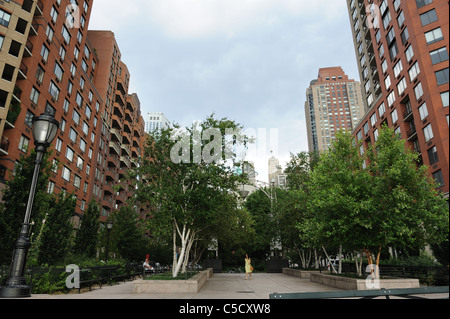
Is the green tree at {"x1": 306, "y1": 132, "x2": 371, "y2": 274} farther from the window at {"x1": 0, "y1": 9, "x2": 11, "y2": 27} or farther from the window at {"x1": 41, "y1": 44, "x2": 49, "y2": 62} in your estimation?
the window at {"x1": 41, "y1": 44, "x2": 49, "y2": 62}

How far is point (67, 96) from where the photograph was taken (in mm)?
38094

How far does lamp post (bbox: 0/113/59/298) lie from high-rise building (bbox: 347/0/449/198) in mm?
6087

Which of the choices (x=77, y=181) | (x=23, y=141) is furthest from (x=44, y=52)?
(x=77, y=181)

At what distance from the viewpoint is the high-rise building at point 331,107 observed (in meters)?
170

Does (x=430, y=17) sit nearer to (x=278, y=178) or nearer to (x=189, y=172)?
(x=189, y=172)

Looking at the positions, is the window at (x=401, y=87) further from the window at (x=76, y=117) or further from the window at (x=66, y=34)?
the window at (x=76, y=117)

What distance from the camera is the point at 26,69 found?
29797 millimetres

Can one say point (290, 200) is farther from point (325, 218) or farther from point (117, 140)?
point (117, 140)

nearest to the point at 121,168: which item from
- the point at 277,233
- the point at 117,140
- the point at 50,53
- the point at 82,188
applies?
the point at 117,140

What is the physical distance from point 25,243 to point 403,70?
17.0 meters

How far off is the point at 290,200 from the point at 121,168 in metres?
49.1

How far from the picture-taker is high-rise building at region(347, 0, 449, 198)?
9.45ft

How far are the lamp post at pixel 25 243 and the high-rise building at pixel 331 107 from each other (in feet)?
558

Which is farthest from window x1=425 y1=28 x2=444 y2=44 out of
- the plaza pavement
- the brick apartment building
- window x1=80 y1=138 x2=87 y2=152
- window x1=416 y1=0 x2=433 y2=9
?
window x1=80 y1=138 x2=87 y2=152
